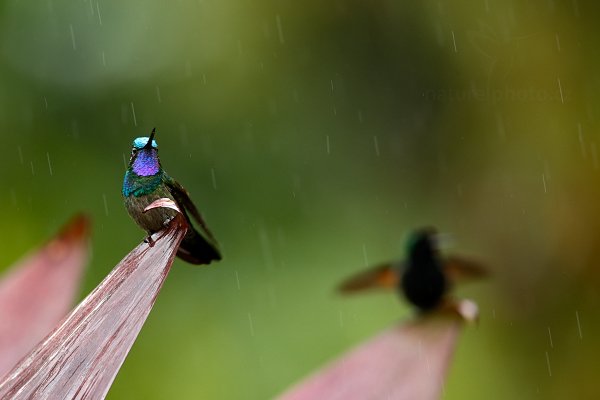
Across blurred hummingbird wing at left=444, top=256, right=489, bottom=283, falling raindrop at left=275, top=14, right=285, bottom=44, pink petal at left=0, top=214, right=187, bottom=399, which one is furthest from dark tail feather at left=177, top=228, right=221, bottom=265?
falling raindrop at left=275, top=14, right=285, bottom=44

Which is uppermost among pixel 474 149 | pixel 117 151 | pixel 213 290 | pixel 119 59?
pixel 119 59

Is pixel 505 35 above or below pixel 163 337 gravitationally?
above

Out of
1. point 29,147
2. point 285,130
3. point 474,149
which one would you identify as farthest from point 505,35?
point 29,147

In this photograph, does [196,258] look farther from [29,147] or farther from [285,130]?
[285,130]

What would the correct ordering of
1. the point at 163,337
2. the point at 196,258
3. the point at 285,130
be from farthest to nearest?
1. the point at 285,130
2. the point at 163,337
3. the point at 196,258

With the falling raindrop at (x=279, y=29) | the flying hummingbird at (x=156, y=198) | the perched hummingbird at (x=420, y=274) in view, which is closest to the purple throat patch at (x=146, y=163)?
the flying hummingbird at (x=156, y=198)

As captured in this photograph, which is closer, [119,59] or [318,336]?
[318,336]

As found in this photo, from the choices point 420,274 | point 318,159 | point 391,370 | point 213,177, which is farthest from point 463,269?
point 318,159

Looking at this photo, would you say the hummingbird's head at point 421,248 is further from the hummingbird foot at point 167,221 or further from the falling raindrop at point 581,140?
the falling raindrop at point 581,140
